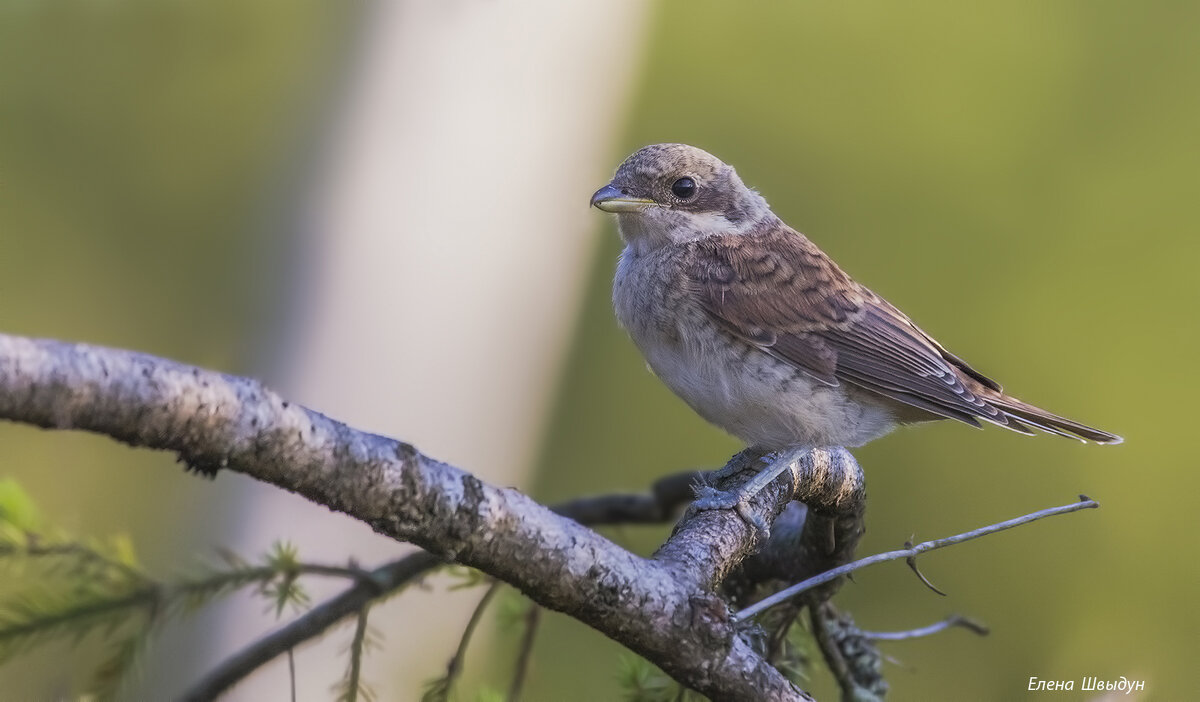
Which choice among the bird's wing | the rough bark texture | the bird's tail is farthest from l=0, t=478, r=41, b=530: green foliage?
the bird's tail

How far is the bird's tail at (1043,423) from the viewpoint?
3.32m

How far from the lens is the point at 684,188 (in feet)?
12.8

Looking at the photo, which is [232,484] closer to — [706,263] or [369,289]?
[369,289]

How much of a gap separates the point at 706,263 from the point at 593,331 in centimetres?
286

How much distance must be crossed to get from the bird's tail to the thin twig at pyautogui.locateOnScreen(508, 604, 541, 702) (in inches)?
62.1

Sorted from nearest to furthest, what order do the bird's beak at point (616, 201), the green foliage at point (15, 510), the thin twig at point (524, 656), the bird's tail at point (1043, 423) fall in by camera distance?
the green foliage at point (15, 510) < the thin twig at point (524, 656) < the bird's tail at point (1043, 423) < the bird's beak at point (616, 201)

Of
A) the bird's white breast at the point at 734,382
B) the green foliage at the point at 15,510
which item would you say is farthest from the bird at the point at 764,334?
the green foliage at the point at 15,510

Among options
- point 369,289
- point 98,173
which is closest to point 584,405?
point 369,289

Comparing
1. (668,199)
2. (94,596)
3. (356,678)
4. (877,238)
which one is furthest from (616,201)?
(877,238)

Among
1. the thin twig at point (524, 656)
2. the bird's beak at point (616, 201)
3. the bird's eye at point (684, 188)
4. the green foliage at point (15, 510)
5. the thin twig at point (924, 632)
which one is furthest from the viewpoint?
the bird's eye at point (684, 188)

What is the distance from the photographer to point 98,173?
6.64m

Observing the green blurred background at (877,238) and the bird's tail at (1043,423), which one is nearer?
the bird's tail at (1043,423)

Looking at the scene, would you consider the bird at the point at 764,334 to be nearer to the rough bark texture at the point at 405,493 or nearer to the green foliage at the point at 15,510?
the rough bark texture at the point at 405,493

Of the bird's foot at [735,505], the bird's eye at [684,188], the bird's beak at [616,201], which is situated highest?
the bird's eye at [684,188]
